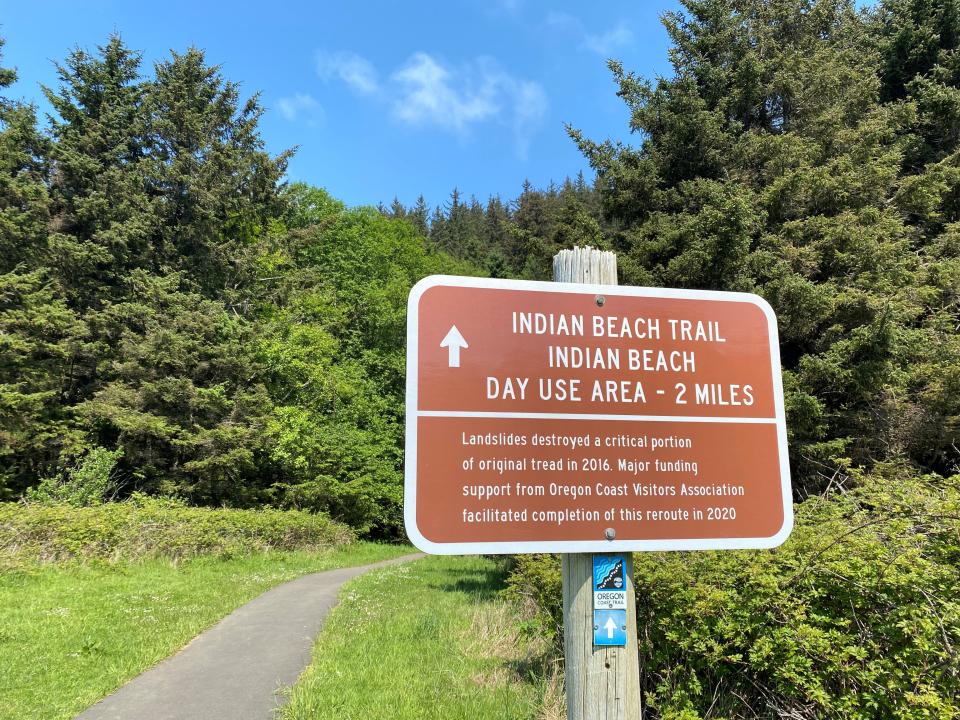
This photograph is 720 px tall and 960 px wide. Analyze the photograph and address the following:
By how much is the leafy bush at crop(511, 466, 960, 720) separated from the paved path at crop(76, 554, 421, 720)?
11.4ft

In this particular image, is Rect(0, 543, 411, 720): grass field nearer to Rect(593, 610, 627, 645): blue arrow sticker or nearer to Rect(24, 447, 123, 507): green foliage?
Rect(593, 610, 627, 645): blue arrow sticker

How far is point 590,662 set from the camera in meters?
1.93

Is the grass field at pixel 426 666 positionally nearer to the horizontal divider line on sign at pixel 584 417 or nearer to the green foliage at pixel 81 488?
the horizontal divider line on sign at pixel 584 417

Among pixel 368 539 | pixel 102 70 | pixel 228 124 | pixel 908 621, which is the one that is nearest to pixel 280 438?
pixel 368 539

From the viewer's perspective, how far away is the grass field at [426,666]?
4.61 metres

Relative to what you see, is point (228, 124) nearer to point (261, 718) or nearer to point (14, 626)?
point (14, 626)

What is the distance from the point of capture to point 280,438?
26.1m

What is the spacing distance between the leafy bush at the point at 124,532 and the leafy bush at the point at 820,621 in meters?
11.5

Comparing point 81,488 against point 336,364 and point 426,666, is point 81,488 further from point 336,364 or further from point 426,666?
point 426,666

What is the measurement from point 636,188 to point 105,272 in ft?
71.9

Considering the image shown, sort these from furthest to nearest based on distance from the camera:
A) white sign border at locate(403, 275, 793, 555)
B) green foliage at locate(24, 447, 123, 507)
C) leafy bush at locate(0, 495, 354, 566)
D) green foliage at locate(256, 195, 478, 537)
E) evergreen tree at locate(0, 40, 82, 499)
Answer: green foliage at locate(256, 195, 478, 537), evergreen tree at locate(0, 40, 82, 499), green foliage at locate(24, 447, 123, 507), leafy bush at locate(0, 495, 354, 566), white sign border at locate(403, 275, 793, 555)

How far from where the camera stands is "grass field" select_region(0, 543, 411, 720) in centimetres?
527

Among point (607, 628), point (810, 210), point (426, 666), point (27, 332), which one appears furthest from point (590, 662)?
point (27, 332)

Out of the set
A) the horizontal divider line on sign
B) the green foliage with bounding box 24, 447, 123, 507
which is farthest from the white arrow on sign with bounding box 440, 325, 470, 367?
the green foliage with bounding box 24, 447, 123, 507
